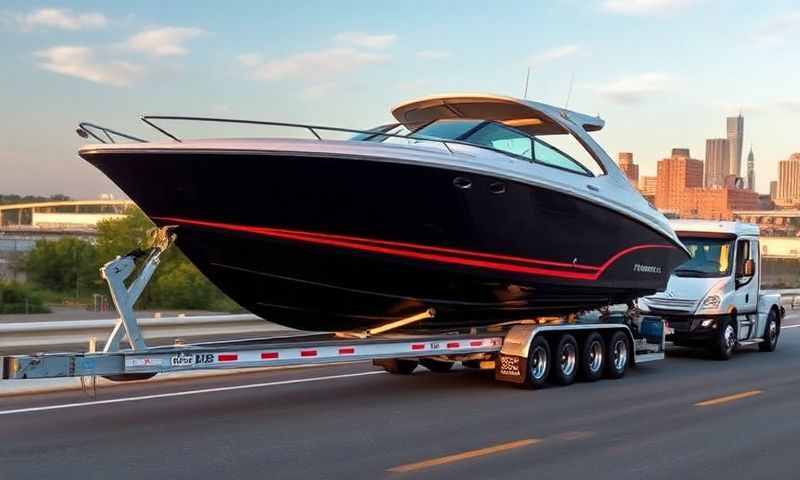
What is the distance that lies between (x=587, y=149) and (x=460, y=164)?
319cm

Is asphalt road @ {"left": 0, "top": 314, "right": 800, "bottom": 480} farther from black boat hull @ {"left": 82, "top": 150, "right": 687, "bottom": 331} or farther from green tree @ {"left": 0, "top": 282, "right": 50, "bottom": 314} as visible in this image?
green tree @ {"left": 0, "top": 282, "right": 50, "bottom": 314}

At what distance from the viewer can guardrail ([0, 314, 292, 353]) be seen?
12.3 m

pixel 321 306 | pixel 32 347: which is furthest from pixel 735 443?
pixel 32 347

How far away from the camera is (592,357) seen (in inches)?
512

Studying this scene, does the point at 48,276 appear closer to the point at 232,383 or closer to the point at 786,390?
the point at 232,383

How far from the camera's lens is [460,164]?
33.3ft

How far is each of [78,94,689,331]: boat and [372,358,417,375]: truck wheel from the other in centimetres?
137

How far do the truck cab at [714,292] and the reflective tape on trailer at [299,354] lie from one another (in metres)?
5.42

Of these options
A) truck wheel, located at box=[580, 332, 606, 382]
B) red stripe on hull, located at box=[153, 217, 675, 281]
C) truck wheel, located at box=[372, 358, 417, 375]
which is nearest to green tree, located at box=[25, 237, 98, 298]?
truck wheel, located at box=[372, 358, 417, 375]

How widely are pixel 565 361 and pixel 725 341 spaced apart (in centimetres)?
484

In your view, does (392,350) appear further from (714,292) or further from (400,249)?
(714,292)

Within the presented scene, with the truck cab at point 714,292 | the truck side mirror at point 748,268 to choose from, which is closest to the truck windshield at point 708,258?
the truck cab at point 714,292

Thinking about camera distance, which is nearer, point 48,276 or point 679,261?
point 679,261

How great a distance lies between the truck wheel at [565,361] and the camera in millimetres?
12258
